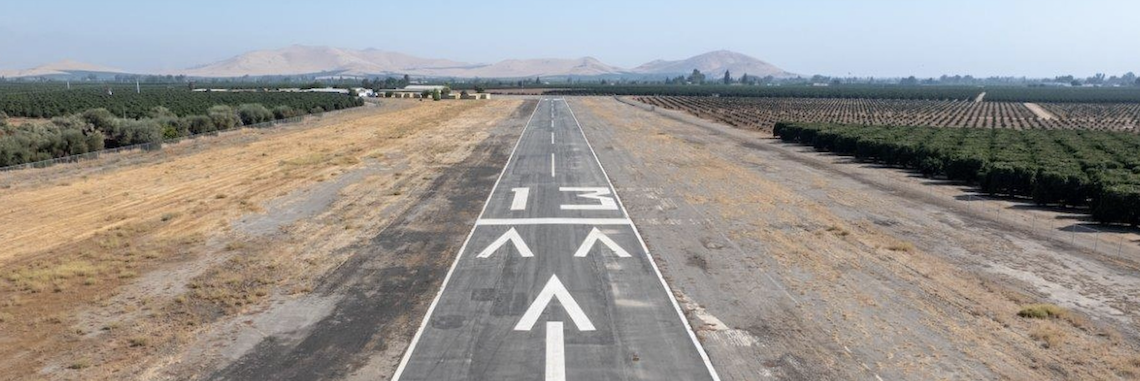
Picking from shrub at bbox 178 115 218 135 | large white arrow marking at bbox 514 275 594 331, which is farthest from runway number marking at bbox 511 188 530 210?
shrub at bbox 178 115 218 135

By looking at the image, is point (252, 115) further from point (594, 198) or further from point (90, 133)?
point (594, 198)

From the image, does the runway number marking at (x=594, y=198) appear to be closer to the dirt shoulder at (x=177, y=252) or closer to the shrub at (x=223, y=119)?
the dirt shoulder at (x=177, y=252)

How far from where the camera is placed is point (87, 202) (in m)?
25.8

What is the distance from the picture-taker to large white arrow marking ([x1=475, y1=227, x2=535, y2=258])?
17.8 metres

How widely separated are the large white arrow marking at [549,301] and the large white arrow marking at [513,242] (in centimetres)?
246

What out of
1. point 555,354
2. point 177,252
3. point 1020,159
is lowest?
point 177,252

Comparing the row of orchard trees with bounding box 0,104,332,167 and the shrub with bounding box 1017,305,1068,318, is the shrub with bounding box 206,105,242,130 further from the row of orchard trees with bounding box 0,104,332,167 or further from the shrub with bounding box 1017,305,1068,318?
the shrub with bounding box 1017,305,1068,318

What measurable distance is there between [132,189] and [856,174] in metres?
31.2

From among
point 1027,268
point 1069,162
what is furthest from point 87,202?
point 1069,162

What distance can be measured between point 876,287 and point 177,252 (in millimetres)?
16627

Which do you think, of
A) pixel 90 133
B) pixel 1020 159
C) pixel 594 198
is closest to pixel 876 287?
pixel 594 198

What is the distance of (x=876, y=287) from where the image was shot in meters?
15.4

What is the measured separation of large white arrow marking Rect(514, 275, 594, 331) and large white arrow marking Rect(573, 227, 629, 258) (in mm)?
2482

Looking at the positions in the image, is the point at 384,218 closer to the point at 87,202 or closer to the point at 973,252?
the point at 87,202
